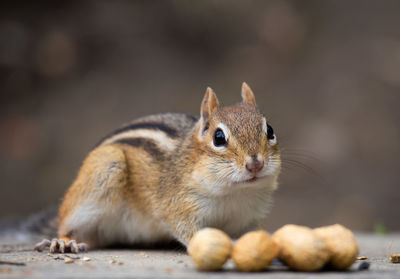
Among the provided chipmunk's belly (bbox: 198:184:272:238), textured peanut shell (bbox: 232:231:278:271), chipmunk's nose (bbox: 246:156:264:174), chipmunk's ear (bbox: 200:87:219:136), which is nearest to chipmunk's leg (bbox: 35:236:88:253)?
chipmunk's belly (bbox: 198:184:272:238)

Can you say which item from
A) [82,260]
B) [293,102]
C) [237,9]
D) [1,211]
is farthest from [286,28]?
[82,260]

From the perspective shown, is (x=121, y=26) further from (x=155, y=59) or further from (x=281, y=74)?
(x=281, y=74)

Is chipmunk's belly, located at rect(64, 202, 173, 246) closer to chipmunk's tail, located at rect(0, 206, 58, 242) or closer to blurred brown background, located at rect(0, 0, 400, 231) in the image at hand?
chipmunk's tail, located at rect(0, 206, 58, 242)

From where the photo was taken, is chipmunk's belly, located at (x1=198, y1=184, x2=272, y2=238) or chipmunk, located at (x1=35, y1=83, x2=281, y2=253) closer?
chipmunk, located at (x1=35, y1=83, x2=281, y2=253)

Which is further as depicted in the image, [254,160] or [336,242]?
[254,160]

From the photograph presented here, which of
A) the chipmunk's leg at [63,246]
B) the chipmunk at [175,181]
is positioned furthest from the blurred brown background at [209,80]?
the chipmunk's leg at [63,246]
